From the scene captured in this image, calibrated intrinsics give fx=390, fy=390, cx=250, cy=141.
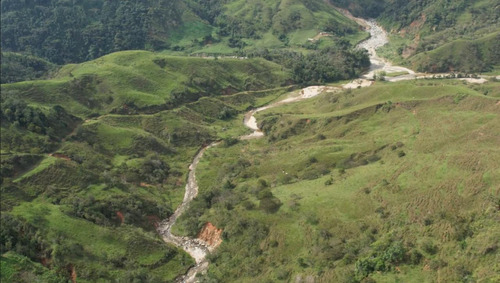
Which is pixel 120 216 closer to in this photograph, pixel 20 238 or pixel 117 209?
pixel 117 209

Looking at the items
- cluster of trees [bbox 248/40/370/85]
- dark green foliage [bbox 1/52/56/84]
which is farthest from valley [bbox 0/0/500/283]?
cluster of trees [bbox 248/40/370/85]

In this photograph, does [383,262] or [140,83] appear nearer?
[383,262]

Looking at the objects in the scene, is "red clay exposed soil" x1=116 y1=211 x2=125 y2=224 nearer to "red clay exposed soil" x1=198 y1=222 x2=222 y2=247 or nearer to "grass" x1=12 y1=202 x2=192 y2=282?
"grass" x1=12 y1=202 x2=192 y2=282

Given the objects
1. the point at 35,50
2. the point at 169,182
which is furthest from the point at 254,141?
the point at 35,50

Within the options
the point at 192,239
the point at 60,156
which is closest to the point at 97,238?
the point at 192,239

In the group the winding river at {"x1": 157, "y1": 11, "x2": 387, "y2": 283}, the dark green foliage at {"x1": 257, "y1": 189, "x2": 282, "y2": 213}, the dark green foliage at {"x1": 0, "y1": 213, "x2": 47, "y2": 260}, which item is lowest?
the winding river at {"x1": 157, "y1": 11, "x2": 387, "y2": 283}

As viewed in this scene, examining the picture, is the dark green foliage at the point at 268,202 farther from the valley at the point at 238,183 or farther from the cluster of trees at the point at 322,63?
the cluster of trees at the point at 322,63

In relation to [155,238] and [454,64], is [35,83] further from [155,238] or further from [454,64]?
[454,64]
